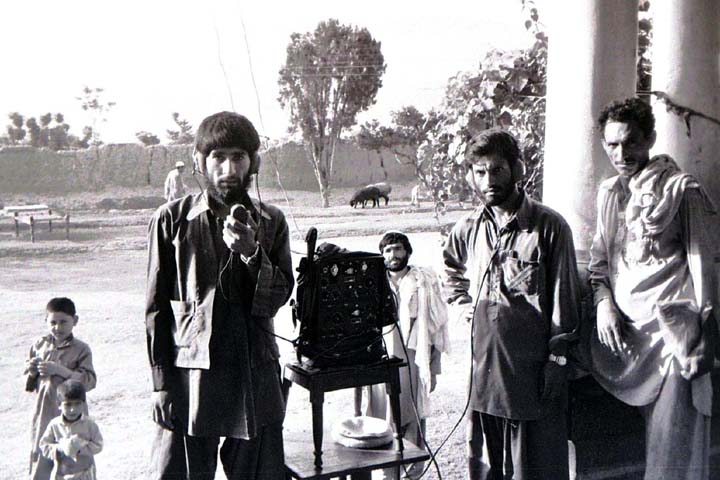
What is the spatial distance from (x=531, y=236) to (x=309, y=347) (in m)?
0.91

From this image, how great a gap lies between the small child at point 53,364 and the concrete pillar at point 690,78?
2984mm

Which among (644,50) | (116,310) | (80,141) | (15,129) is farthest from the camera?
(80,141)

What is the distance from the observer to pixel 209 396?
93.7 inches

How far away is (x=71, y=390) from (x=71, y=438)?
0.74 feet

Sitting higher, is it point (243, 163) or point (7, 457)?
point (243, 163)

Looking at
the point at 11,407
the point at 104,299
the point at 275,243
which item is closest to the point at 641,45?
the point at 275,243

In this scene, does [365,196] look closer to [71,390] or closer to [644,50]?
[644,50]

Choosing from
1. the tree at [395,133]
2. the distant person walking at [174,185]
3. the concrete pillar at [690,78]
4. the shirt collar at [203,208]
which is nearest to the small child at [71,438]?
the shirt collar at [203,208]

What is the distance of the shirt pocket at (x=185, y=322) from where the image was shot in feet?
7.84

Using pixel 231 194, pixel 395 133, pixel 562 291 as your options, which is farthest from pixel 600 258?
pixel 395 133

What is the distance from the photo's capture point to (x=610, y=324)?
9.78 ft

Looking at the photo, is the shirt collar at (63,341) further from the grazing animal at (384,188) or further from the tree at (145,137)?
the grazing animal at (384,188)

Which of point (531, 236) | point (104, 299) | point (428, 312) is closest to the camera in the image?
point (531, 236)

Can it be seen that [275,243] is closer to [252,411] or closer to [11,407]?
[252,411]
